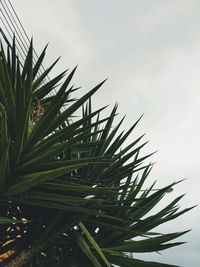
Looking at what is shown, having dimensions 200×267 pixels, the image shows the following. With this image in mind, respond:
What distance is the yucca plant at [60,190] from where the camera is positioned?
3416mm

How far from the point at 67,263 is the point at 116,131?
151 cm

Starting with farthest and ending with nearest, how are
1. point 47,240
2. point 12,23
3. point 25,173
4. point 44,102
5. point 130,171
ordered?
point 12,23, point 44,102, point 130,171, point 47,240, point 25,173

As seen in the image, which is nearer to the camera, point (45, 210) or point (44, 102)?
point (45, 210)

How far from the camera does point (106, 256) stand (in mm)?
4102

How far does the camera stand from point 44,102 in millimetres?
5301

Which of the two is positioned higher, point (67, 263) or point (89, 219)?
point (89, 219)

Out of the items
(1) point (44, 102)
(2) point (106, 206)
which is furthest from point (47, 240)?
(1) point (44, 102)

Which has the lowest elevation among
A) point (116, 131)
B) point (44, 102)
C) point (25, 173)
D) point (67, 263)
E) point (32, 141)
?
point (67, 263)

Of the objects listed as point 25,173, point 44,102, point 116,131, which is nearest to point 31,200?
point 25,173

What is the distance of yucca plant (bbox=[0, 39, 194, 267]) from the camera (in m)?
3.42

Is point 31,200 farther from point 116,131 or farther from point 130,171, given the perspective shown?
point 116,131

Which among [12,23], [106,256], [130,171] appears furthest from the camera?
[12,23]

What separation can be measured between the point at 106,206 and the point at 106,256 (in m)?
0.52

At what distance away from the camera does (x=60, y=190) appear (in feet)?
12.5
